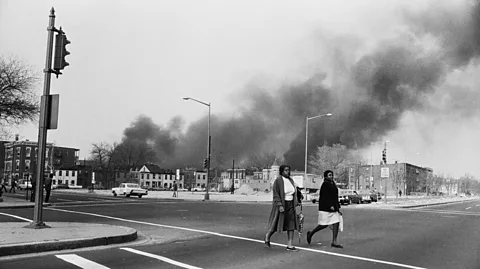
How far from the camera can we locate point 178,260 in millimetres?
7559

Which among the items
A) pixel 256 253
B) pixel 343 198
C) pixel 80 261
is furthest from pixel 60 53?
pixel 343 198

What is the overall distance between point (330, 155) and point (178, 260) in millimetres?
74908

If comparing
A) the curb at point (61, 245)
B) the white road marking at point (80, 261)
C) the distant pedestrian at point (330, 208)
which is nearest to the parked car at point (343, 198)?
the distant pedestrian at point (330, 208)

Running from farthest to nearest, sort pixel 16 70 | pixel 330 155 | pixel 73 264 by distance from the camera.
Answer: pixel 330 155
pixel 16 70
pixel 73 264

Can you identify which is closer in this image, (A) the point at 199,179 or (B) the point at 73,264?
(B) the point at 73,264

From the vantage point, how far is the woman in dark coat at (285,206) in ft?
28.8

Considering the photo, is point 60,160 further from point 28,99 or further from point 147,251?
point 147,251

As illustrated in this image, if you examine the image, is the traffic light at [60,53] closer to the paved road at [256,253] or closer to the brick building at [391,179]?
the paved road at [256,253]

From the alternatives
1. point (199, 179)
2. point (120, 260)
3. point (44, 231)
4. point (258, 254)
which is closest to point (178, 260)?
Answer: point (120, 260)

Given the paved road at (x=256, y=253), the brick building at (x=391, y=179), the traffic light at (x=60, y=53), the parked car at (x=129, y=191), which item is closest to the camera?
the paved road at (x=256, y=253)

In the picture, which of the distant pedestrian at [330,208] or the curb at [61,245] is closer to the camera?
the curb at [61,245]

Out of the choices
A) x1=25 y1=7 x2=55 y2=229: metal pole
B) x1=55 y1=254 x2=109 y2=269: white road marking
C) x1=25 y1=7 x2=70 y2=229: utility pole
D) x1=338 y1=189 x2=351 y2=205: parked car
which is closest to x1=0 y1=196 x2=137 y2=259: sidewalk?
x1=25 y1=7 x2=55 y2=229: metal pole

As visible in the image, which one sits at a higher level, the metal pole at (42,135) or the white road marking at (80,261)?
the metal pole at (42,135)

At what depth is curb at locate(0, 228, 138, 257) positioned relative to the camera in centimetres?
777
